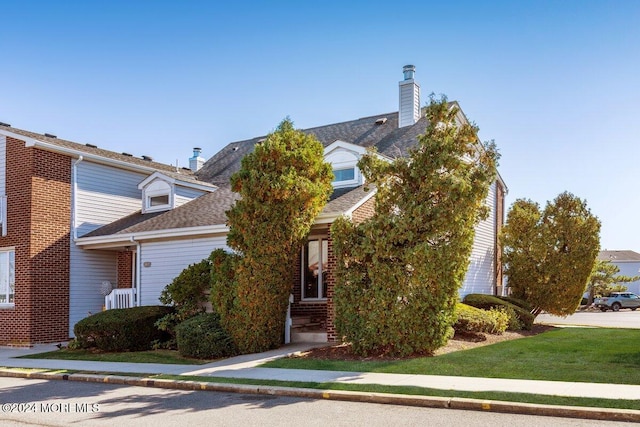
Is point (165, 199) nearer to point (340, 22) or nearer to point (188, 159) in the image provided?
point (188, 159)

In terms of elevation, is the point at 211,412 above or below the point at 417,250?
below

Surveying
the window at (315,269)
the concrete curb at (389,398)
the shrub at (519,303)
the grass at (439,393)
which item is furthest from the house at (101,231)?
the shrub at (519,303)

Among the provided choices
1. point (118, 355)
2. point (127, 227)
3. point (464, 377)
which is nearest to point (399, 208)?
point (464, 377)

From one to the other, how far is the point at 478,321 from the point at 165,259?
929cm

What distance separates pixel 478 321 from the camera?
15.8 meters

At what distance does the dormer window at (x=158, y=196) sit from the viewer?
20.9 metres

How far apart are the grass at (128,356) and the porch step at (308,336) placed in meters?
3.02

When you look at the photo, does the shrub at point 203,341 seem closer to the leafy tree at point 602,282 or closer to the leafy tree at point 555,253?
the leafy tree at point 555,253

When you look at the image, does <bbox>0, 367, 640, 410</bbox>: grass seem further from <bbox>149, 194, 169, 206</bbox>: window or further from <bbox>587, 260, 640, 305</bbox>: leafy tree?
<bbox>587, 260, 640, 305</bbox>: leafy tree

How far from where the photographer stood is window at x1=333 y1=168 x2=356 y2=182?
17.8 m

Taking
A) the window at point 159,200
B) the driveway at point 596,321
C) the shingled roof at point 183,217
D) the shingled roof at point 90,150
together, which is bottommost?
the driveway at point 596,321

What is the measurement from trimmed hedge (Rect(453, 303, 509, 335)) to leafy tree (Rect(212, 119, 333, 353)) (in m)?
4.68

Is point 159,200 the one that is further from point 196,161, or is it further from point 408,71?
point 408,71

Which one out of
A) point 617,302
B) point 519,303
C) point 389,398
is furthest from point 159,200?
point 617,302
